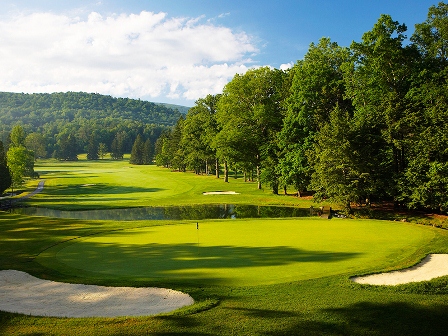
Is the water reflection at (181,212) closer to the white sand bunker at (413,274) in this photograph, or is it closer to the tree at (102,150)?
the white sand bunker at (413,274)

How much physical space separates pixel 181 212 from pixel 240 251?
70.1 feet

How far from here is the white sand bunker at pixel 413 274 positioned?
12.5 meters

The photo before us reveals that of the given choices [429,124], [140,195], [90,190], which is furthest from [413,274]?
[90,190]

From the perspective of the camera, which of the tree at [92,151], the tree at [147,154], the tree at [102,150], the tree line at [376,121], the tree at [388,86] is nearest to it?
the tree line at [376,121]

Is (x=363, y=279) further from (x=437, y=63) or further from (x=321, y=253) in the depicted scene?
(x=437, y=63)

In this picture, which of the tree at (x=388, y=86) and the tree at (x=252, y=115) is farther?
the tree at (x=252, y=115)

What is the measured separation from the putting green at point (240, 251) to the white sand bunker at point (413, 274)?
0.77 metres

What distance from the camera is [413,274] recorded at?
13398 millimetres

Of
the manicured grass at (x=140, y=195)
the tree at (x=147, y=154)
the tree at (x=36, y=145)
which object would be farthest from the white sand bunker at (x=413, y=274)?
the tree at (x=36, y=145)

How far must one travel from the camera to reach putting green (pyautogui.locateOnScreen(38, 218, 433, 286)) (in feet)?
43.9

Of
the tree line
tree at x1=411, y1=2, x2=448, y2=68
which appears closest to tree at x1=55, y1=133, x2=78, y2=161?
the tree line

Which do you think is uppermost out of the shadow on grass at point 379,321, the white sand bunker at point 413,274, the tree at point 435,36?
the tree at point 435,36

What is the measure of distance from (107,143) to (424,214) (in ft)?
591

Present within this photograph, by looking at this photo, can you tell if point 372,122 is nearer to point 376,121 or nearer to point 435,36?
point 376,121
